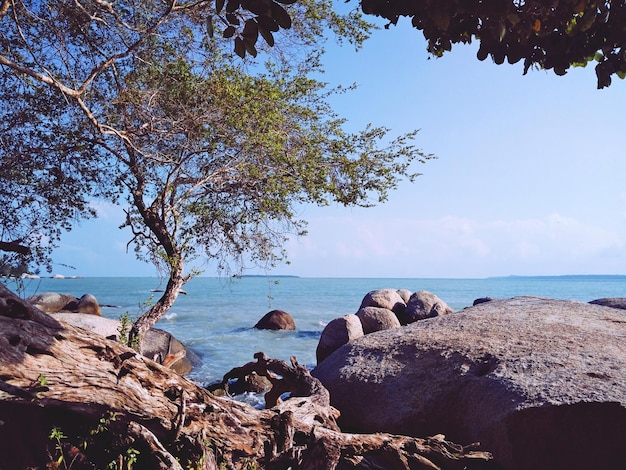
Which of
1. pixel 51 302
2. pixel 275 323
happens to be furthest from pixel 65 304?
pixel 275 323

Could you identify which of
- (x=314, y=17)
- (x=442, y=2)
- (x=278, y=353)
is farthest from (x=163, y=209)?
(x=278, y=353)

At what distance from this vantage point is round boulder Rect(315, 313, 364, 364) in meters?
13.0

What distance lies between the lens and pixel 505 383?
573cm

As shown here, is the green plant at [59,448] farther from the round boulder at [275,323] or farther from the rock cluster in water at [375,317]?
the round boulder at [275,323]

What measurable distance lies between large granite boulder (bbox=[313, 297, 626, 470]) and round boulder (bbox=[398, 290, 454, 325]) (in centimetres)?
956

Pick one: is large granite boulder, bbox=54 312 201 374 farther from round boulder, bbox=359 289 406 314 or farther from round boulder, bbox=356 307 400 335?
round boulder, bbox=359 289 406 314

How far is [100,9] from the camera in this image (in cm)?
799

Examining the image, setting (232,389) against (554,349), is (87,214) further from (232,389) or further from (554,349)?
(554,349)

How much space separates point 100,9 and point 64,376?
709 cm

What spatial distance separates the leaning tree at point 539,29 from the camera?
2.67 meters

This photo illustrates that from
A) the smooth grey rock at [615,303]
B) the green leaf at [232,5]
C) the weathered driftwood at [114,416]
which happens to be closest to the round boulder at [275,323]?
the smooth grey rock at [615,303]

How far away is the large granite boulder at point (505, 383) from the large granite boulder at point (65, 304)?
22.1 meters

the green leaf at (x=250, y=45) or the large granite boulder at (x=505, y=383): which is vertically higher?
the green leaf at (x=250, y=45)

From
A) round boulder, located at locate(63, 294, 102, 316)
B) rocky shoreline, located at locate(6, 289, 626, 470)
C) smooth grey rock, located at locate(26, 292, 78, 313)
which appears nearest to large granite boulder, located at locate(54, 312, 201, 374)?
rocky shoreline, located at locate(6, 289, 626, 470)
